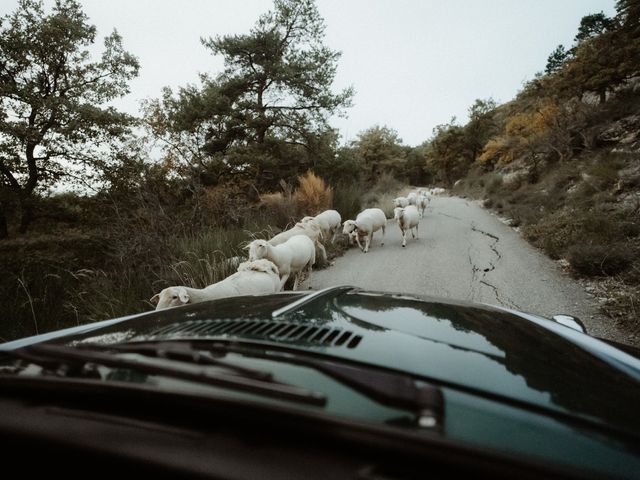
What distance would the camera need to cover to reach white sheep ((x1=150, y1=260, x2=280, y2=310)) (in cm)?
369

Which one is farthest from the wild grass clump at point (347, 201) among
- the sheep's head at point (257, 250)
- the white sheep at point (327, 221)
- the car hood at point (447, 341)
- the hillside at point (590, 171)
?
the car hood at point (447, 341)

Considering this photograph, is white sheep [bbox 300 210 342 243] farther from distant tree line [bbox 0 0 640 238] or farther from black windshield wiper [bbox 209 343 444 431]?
black windshield wiper [bbox 209 343 444 431]

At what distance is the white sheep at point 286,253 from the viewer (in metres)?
5.56

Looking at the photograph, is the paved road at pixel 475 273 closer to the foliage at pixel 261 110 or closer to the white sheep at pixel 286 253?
the white sheep at pixel 286 253

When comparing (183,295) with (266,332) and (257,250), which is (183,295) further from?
(266,332)

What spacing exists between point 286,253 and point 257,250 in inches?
26.4

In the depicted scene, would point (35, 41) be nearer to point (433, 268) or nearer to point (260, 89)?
point (260, 89)

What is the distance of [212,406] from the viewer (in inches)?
28.8

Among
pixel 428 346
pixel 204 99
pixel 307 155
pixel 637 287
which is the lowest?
pixel 637 287

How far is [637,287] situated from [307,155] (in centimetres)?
1426

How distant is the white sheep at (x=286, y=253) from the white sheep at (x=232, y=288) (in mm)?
593

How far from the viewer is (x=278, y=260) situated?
5.87 metres

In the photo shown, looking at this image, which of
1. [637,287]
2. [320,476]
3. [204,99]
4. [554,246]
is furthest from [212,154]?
[320,476]

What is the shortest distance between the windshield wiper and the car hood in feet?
1.02
